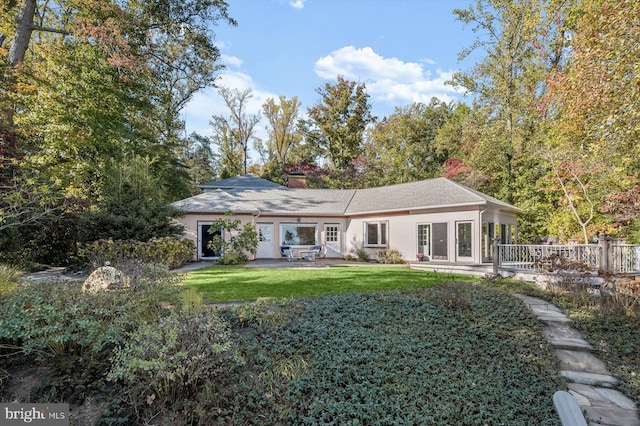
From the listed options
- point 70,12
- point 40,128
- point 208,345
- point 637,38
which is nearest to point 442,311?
point 208,345

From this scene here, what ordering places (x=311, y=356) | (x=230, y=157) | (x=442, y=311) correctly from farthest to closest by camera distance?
(x=230, y=157), (x=442, y=311), (x=311, y=356)

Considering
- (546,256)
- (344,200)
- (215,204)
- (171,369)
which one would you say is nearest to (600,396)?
(171,369)

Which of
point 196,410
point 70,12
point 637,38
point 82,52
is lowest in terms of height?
point 196,410

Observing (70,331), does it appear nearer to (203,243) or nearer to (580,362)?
(580,362)

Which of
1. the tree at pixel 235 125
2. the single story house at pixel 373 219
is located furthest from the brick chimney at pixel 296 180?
the tree at pixel 235 125

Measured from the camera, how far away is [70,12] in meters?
13.6

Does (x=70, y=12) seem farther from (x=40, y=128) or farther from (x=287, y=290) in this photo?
(x=287, y=290)

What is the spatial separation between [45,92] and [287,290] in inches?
556

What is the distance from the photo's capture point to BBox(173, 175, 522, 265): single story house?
43.5ft

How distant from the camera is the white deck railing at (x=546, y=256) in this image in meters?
8.34

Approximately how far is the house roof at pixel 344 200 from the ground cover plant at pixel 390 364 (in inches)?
342

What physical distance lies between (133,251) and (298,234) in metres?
8.68

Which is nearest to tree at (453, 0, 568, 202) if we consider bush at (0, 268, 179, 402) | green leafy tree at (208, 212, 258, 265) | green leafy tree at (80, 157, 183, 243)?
green leafy tree at (208, 212, 258, 265)

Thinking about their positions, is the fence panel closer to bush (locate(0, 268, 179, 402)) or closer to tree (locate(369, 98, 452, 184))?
bush (locate(0, 268, 179, 402))
